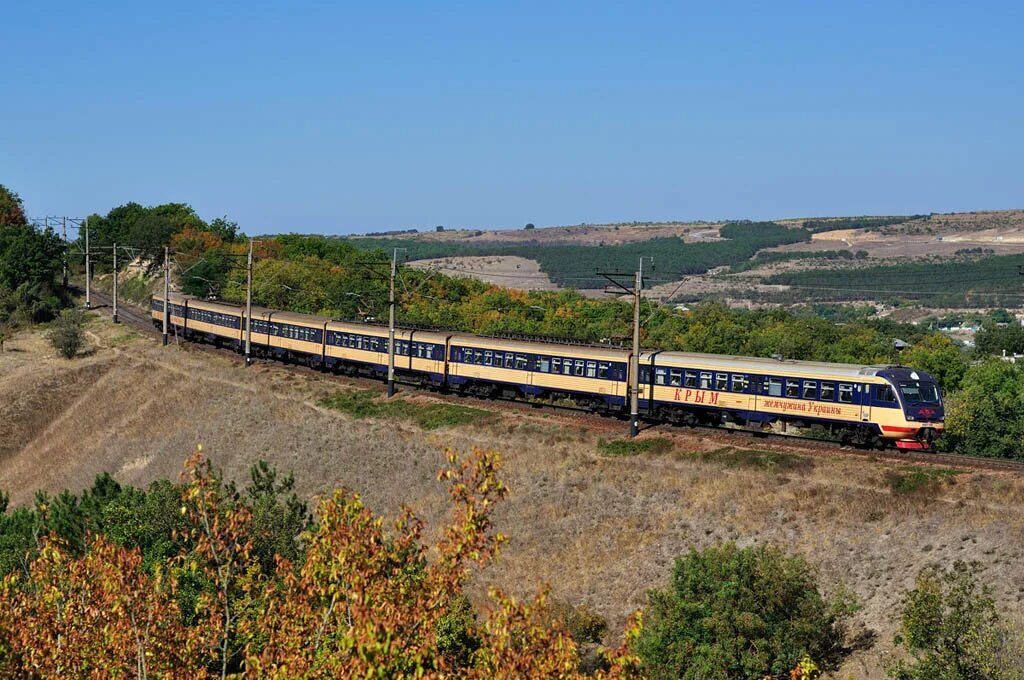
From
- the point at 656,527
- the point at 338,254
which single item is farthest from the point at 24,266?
the point at 656,527

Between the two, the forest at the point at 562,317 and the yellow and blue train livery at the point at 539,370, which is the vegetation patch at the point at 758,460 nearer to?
the yellow and blue train livery at the point at 539,370

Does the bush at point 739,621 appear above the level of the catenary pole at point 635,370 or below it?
below

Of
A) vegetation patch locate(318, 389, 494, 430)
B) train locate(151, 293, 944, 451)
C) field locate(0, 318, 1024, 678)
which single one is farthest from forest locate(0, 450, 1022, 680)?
vegetation patch locate(318, 389, 494, 430)

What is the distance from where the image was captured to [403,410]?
57.2 metres

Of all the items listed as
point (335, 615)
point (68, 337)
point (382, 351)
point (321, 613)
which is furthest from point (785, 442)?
point (68, 337)

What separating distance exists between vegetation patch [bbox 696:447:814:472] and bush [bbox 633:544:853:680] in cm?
887

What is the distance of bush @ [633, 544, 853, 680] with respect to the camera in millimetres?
28203

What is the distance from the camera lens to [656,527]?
38500 mm

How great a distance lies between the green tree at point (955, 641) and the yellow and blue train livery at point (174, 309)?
7167 centimetres

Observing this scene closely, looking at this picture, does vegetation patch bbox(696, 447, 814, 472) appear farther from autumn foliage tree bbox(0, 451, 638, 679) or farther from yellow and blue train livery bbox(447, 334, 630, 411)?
autumn foliage tree bbox(0, 451, 638, 679)

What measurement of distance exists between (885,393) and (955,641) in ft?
50.2

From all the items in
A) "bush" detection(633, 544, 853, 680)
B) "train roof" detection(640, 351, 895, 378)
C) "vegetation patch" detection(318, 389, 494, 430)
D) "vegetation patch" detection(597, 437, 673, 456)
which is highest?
"train roof" detection(640, 351, 895, 378)

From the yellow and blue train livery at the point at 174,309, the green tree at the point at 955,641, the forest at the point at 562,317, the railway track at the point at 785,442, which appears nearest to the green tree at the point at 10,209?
the forest at the point at 562,317

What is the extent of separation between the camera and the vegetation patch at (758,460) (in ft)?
129
